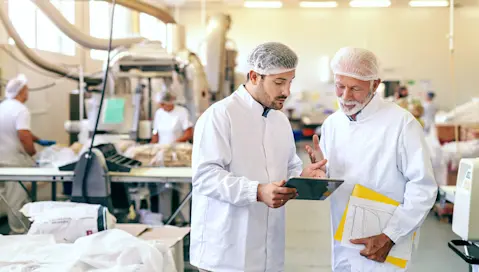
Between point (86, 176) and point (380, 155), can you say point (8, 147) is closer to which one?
point (86, 176)

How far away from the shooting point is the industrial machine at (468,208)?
1916mm

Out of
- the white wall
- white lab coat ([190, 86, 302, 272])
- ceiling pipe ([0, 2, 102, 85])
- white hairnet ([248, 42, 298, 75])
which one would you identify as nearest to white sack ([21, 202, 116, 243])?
white lab coat ([190, 86, 302, 272])

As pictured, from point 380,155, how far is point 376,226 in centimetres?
25

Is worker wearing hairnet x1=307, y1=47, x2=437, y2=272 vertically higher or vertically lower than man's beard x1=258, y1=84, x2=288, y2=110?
lower

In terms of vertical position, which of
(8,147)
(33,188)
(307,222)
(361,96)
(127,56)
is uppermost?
(127,56)

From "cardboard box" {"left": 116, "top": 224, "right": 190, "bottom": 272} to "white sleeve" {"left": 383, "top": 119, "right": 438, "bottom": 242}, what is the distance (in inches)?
46.6

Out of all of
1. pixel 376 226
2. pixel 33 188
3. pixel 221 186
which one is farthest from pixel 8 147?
pixel 376 226

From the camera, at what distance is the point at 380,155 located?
1.82m

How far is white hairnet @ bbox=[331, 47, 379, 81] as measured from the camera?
1.82 metres

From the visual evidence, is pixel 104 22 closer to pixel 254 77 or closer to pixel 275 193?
pixel 254 77

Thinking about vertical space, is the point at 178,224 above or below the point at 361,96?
below

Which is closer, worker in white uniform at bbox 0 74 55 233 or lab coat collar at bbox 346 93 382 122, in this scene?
lab coat collar at bbox 346 93 382 122

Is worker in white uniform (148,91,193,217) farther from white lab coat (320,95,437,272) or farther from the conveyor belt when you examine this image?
white lab coat (320,95,437,272)

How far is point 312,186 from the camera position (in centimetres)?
169
